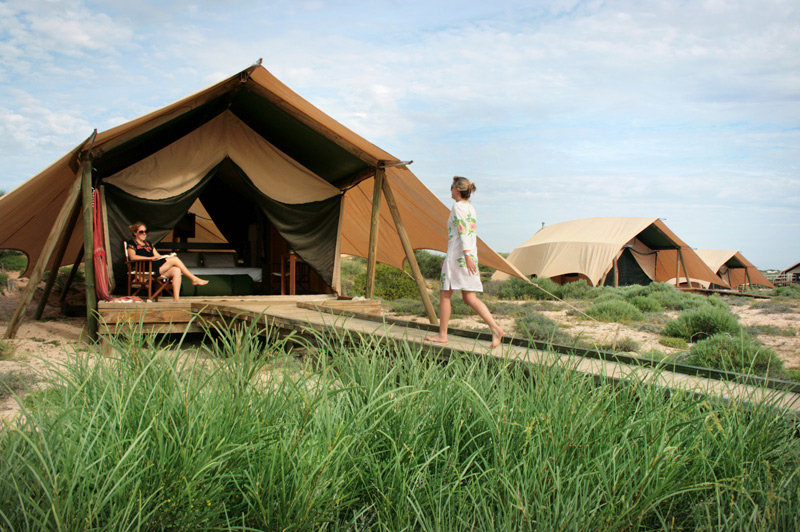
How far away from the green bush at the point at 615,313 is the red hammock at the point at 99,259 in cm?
793

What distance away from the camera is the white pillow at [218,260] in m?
9.88

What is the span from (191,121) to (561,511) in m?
7.68

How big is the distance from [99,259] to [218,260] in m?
3.11

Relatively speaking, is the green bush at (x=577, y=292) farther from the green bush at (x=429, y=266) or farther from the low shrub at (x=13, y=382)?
the low shrub at (x=13, y=382)

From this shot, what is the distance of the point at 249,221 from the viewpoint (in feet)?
37.7

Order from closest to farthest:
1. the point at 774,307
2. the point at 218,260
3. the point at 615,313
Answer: the point at 218,260
the point at 615,313
the point at 774,307

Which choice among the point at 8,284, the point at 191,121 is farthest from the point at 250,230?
the point at 8,284

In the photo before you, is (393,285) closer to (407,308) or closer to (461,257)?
(407,308)

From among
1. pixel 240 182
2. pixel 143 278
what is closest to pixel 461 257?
pixel 143 278

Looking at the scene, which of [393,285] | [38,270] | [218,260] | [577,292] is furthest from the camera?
[577,292]

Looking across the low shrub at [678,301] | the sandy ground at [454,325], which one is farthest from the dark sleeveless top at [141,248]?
the low shrub at [678,301]

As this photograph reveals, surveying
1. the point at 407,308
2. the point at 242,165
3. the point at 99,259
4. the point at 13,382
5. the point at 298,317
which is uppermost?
the point at 242,165

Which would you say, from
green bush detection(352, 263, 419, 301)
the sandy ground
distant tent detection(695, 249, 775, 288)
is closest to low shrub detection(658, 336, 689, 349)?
the sandy ground

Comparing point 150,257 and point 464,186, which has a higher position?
point 464,186
